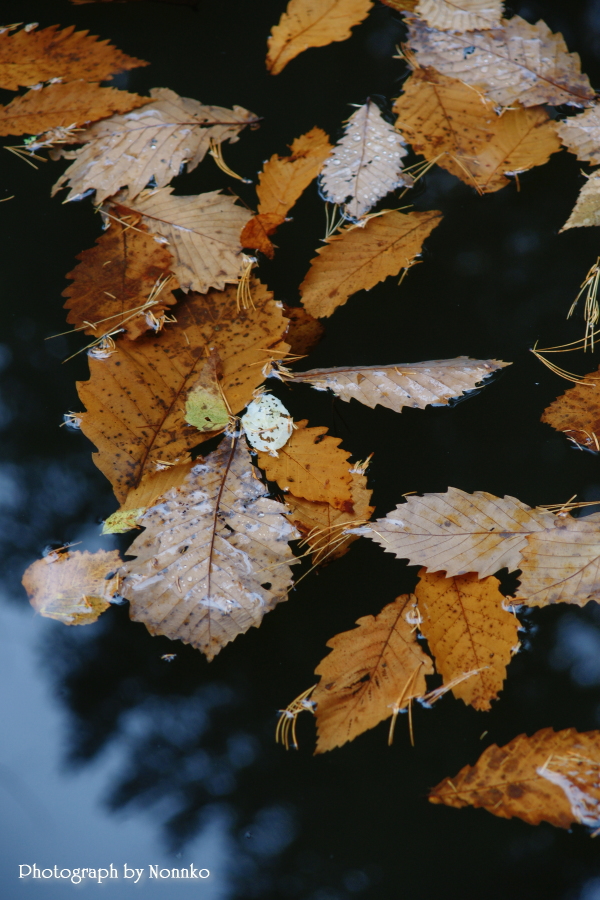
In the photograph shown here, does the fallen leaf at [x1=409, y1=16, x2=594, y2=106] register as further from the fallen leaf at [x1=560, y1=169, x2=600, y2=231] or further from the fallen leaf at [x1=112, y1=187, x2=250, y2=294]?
the fallen leaf at [x1=112, y1=187, x2=250, y2=294]

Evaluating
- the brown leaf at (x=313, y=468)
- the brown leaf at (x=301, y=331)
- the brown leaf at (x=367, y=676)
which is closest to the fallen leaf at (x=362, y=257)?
the brown leaf at (x=301, y=331)

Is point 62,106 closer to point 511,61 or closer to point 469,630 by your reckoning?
point 511,61

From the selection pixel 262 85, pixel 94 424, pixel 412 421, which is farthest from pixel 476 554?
pixel 262 85

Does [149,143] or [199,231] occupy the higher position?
[149,143]

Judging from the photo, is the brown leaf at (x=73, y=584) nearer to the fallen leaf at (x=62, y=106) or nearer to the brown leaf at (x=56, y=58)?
the fallen leaf at (x=62, y=106)

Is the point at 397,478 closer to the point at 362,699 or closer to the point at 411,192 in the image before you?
the point at 362,699

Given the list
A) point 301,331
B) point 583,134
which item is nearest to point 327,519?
point 301,331

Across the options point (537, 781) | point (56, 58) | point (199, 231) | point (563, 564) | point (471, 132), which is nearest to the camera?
point (537, 781)
